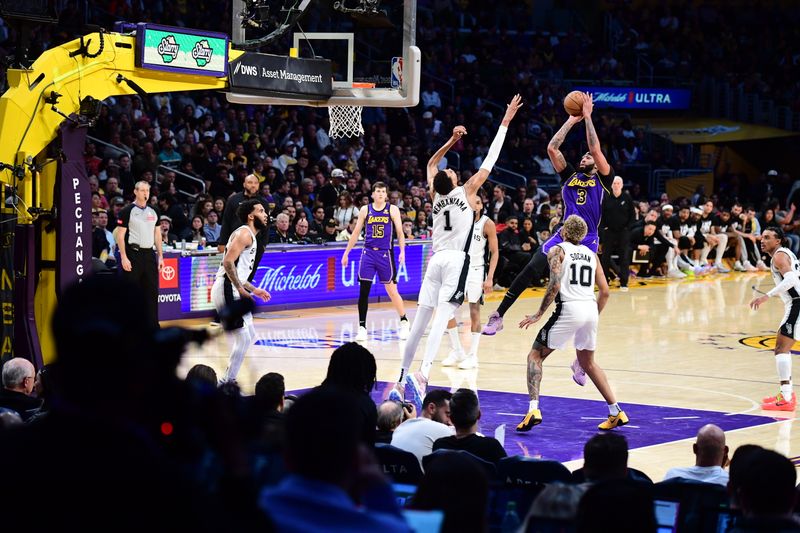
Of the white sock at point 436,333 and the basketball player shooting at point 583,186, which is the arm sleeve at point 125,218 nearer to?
the white sock at point 436,333

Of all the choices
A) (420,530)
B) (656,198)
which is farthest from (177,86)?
(656,198)

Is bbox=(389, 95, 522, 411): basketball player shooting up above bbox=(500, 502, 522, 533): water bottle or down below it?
above

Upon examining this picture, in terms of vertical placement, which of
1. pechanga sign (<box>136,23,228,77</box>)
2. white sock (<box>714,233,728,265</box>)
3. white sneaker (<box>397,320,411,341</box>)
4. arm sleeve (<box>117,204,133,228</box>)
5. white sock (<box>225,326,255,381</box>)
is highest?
pechanga sign (<box>136,23,228,77</box>)

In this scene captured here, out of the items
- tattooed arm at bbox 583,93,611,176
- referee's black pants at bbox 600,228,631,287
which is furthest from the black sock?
referee's black pants at bbox 600,228,631,287

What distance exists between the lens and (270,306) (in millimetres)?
18438

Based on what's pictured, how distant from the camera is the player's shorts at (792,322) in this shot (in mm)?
11359

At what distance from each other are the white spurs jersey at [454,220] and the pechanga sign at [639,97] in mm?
22092

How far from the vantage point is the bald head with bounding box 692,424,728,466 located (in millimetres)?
6352

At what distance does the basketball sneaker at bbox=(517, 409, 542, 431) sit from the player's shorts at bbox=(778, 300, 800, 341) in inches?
109

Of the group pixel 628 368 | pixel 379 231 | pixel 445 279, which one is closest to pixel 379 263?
pixel 379 231

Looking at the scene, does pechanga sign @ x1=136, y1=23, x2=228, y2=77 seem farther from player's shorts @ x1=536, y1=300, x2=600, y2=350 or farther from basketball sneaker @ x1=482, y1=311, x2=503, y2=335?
player's shorts @ x1=536, y1=300, x2=600, y2=350

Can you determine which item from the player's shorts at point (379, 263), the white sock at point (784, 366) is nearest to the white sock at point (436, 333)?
the white sock at point (784, 366)

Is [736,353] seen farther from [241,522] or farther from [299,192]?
[241,522]

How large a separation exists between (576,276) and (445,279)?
5.28 ft
